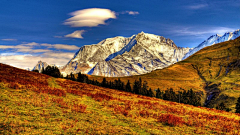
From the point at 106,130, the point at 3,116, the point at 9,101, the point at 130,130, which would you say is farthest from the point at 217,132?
the point at 9,101

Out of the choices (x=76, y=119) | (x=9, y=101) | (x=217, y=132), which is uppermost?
(x=9, y=101)

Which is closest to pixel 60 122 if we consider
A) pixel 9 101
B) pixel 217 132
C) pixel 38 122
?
pixel 38 122

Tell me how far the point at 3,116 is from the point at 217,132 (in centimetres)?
2055

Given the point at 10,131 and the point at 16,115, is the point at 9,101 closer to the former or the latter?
the point at 16,115

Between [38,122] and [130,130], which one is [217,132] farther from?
[38,122]

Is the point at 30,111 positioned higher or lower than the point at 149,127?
higher

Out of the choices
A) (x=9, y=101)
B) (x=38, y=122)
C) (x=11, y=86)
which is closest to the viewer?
(x=38, y=122)

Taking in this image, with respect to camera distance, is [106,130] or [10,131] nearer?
[10,131]

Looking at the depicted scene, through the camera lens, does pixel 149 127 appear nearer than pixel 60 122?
No

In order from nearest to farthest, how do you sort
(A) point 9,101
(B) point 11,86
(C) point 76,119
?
1. (C) point 76,119
2. (A) point 9,101
3. (B) point 11,86

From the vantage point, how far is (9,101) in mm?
18750

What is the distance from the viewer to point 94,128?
14.5 meters

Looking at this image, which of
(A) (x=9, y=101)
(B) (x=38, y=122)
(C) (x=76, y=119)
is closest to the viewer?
(B) (x=38, y=122)

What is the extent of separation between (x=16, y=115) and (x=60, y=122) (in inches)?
159
